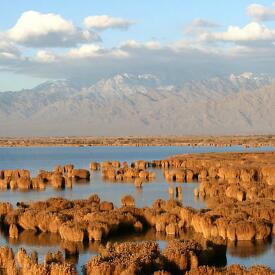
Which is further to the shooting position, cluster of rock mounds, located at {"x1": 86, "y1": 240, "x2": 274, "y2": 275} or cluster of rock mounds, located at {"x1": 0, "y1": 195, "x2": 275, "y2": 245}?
cluster of rock mounds, located at {"x1": 0, "y1": 195, "x2": 275, "y2": 245}

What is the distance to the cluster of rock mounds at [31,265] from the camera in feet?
69.9

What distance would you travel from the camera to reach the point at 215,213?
32781 mm

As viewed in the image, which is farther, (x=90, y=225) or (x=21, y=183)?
(x=21, y=183)

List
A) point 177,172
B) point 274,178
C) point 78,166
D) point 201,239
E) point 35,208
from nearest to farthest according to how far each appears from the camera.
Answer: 1. point 201,239
2. point 35,208
3. point 274,178
4. point 177,172
5. point 78,166

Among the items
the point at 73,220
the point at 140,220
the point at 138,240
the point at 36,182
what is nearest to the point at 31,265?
the point at 138,240

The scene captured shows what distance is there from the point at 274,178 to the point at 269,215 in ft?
57.3

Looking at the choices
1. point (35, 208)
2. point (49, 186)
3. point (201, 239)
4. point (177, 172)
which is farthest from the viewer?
point (177, 172)

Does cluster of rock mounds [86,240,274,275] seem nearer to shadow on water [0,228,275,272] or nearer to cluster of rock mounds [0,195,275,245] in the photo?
shadow on water [0,228,275,272]

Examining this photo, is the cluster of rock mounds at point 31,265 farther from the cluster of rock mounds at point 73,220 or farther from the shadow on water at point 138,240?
the cluster of rock mounds at point 73,220

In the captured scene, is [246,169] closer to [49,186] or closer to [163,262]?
[49,186]

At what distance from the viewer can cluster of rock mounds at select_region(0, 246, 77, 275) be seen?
Answer: 69.9 ft

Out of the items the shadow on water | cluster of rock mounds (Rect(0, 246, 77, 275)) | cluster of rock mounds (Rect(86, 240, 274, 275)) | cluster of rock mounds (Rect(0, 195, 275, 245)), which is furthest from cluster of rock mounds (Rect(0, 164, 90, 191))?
cluster of rock mounds (Rect(86, 240, 274, 275))

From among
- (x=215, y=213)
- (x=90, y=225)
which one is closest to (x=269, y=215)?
(x=215, y=213)

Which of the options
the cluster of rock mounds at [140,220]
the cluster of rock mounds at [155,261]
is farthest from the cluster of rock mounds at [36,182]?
the cluster of rock mounds at [155,261]
